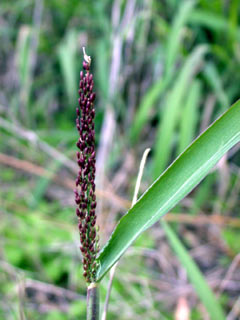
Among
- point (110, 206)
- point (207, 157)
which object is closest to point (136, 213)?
point (207, 157)

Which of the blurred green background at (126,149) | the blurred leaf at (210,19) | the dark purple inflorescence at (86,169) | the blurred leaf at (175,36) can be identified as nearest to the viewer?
the dark purple inflorescence at (86,169)

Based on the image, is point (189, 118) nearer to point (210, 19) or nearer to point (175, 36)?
point (175, 36)

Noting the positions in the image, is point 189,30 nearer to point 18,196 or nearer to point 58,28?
point 58,28

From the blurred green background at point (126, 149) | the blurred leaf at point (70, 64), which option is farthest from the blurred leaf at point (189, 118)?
the blurred leaf at point (70, 64)

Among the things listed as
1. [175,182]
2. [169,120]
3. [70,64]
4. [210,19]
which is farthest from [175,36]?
[175,182]

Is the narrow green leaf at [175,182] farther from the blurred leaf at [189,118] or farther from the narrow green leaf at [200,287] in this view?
the blurred leaf at [189,118]
